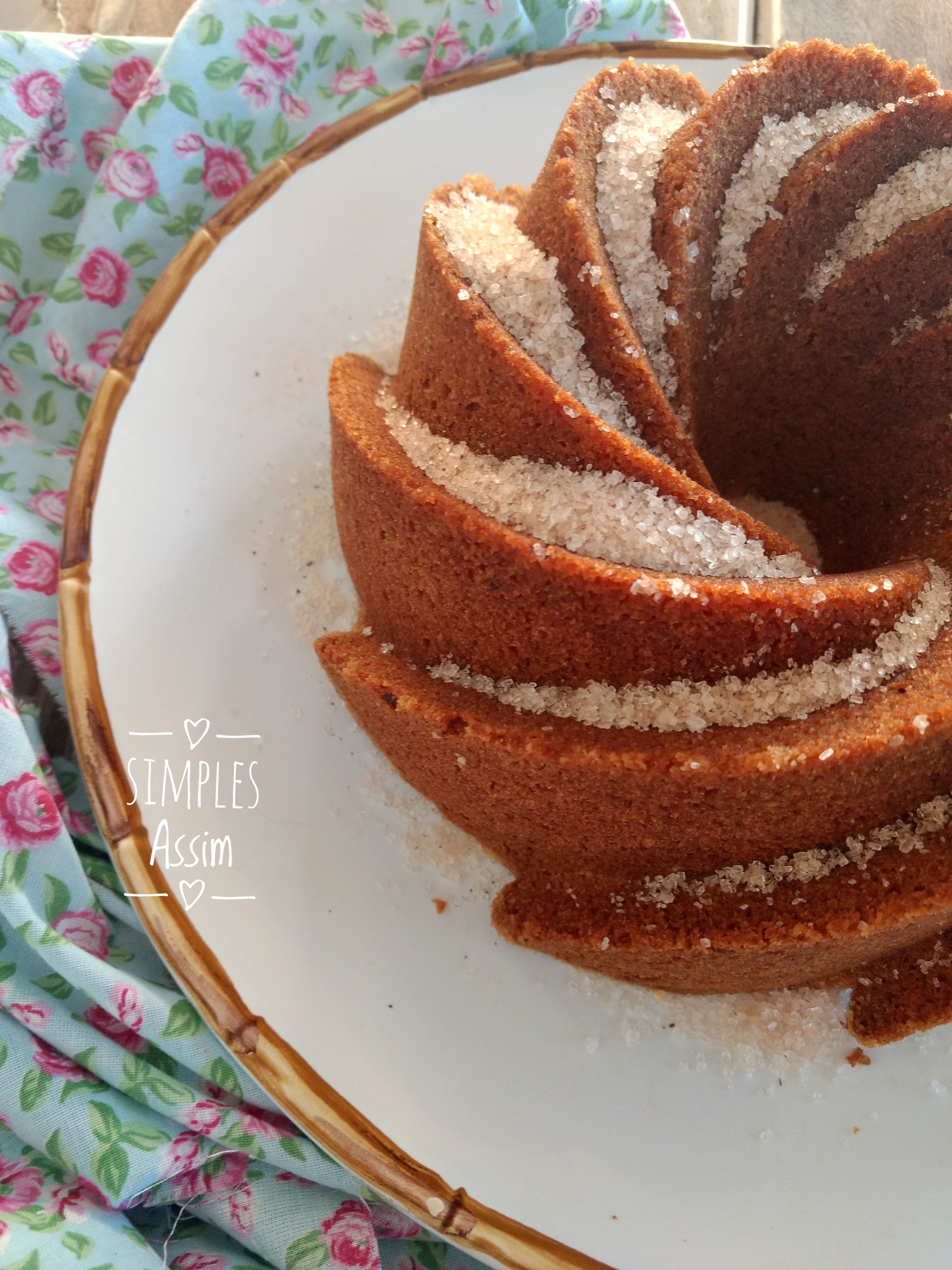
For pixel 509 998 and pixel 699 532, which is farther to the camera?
pixel 509 998

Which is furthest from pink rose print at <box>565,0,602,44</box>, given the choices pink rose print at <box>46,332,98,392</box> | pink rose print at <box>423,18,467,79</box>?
pink rose print at <box>46,332,98,392</box>

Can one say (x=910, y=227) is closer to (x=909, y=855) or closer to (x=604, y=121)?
(x=604, y=121)

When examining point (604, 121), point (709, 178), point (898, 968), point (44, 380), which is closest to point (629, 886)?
point (898, 968)

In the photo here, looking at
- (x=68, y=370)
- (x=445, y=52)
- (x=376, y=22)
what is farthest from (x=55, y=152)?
(x=445, y=52)

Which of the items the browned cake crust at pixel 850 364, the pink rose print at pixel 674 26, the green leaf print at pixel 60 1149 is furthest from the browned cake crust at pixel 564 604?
the pink rose print at pixel 674 26

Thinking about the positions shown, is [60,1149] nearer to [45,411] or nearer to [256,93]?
[45,411]

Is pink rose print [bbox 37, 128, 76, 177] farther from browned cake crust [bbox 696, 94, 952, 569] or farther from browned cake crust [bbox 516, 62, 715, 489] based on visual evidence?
browned cake crust [bbox 696, 94, 952, 569]
